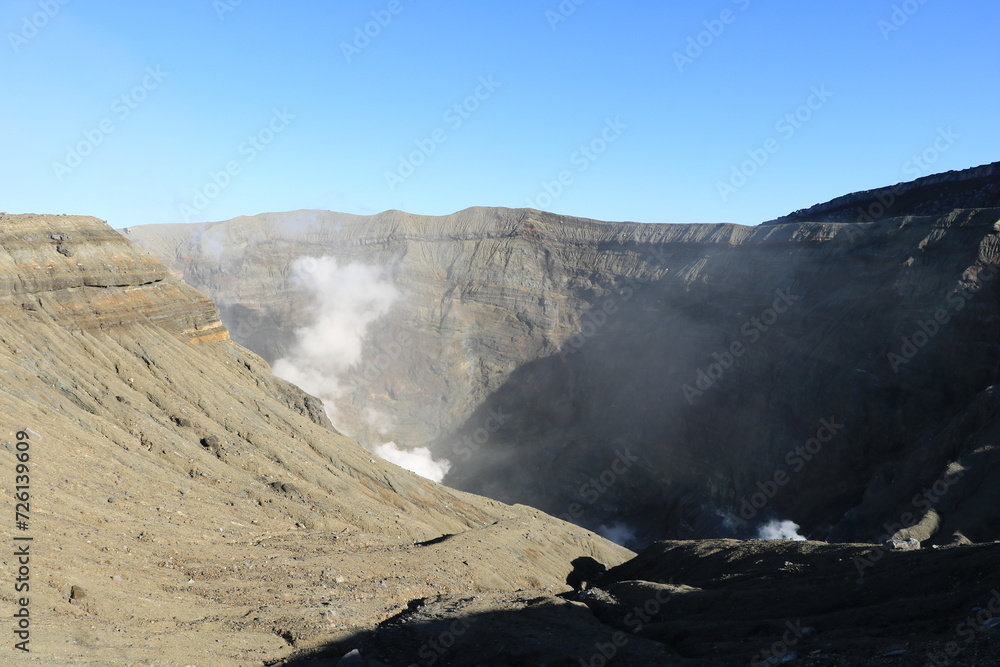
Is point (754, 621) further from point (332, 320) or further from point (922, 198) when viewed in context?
point (332, 320)

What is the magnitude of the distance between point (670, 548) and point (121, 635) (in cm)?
2125

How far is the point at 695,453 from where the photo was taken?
2304 inches

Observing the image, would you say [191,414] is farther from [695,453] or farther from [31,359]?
[695,453]

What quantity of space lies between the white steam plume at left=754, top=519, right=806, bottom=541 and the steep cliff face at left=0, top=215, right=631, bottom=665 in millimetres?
10151

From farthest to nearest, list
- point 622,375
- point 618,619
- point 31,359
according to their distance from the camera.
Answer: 1. point 622,375
2. point 31,359
3. point 618,619

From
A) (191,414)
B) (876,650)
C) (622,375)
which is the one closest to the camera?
(876,650)

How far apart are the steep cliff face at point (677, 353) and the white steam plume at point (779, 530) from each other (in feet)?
4.52

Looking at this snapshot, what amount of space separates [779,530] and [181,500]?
3459cm

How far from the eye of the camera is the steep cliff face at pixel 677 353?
45406mm

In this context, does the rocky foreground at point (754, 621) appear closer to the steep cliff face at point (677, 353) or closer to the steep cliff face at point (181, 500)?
the steep cliff face at point (181, 500)

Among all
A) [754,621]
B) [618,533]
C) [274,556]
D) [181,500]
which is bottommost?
[754,621]

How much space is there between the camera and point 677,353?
6581cm

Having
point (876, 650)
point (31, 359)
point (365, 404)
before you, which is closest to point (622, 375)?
point (365, 404)

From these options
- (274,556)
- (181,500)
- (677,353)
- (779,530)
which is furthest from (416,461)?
(274,556)
